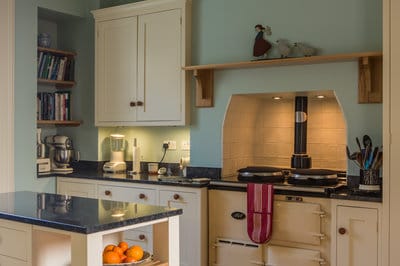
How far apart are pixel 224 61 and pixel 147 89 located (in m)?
0.80

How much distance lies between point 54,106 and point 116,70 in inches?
30.7

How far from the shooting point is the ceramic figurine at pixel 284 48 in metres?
3.70

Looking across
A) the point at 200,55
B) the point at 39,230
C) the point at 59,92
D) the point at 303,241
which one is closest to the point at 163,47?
the point at 200,55

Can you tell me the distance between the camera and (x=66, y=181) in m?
4.65

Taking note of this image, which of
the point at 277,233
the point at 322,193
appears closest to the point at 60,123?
the point at 277,233

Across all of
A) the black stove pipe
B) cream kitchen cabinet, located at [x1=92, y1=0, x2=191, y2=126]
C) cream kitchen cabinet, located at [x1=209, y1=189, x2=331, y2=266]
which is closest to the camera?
cream kitchen cabinet, located at [x1=209, y1=189, x2=331, y2=266]

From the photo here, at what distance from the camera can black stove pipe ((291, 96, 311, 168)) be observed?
160 inches

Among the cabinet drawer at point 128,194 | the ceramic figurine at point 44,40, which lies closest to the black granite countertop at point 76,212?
the cabinet drawer at point 128,194

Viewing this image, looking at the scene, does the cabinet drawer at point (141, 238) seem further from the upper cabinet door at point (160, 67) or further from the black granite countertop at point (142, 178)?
the upper cabinet door at point (160, 67)

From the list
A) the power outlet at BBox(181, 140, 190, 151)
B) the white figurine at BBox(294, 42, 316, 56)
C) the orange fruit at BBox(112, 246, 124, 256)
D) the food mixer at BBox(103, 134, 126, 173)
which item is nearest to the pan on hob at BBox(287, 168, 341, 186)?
the white figurine at BBox(294, 42, 316, 56)

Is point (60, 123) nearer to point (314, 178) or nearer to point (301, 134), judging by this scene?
point (301, 134)

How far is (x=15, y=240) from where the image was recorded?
2268 millimetres

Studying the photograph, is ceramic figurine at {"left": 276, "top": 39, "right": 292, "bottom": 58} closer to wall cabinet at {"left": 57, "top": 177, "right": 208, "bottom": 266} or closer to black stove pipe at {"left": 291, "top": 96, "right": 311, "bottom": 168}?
black stove pipe at {"left": 291, "top": 96, "right": 311, "bottom": 168}

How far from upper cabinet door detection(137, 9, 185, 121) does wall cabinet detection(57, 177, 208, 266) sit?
66 centimetres
